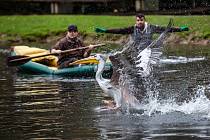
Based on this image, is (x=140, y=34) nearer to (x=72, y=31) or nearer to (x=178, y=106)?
(x=178, y=106)

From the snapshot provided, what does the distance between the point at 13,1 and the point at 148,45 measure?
3128 centimetres

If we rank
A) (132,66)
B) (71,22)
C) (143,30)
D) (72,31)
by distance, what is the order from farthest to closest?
(71,22) < (72,31) < (143,30) < (132,66)

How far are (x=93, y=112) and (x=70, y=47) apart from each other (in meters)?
7.28

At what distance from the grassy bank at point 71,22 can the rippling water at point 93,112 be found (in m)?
12.9

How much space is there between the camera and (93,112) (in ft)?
45.8

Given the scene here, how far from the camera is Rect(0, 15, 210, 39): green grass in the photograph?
32938mm

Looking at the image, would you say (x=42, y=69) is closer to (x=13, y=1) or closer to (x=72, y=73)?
(x=72, y=73)

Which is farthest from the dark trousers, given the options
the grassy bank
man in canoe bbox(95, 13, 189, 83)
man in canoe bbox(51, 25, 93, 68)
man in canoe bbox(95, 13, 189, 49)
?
the grassy bank

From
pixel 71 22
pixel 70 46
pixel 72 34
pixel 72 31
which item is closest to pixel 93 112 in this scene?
pixel 72 31

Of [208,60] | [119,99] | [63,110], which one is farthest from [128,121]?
[208,60]

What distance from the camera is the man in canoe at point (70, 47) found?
20.9m

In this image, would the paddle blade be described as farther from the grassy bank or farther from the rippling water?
the grassy bank

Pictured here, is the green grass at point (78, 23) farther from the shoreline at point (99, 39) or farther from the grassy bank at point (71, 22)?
the shoreline at point (99, 39)

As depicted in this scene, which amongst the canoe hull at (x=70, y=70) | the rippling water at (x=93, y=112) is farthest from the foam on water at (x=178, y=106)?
the canoe hull at (x=70, y=70)
